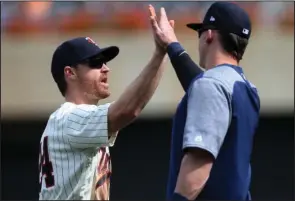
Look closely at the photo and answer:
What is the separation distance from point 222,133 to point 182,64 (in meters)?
0.51

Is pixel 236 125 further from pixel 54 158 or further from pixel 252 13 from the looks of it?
pixel 252 13

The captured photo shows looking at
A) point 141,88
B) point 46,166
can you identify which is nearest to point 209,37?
point 141,88

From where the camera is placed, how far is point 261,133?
39.5ft

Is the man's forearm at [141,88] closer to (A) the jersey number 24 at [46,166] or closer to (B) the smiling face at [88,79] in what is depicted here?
(B) the smiling face at [88,79]

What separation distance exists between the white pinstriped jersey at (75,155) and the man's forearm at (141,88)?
13 cm

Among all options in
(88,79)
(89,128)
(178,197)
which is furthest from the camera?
(88,79)

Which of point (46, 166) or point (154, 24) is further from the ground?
point (154, 24)

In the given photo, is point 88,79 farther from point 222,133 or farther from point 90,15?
point 90,15

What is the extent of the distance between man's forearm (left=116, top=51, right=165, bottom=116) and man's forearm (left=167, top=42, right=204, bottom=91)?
0.06 metres

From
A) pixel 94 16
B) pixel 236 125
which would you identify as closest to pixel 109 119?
pixel 236 125

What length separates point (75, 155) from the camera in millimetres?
3510

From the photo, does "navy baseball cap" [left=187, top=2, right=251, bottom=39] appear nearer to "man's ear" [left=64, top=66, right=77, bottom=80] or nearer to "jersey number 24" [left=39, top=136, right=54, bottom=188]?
"man's ear" [left=64, top=66, right=77, bottom=80]

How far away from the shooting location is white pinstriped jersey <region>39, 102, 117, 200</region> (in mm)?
3475

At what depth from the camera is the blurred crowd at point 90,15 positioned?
405 inches
